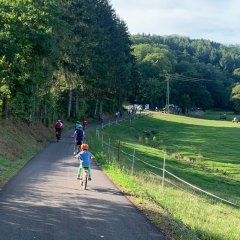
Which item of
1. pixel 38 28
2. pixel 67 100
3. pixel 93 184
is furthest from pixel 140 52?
pixel 93 184

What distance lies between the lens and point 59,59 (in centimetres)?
4216

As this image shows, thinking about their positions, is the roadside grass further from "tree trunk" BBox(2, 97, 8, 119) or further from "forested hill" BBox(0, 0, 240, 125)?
"tree trunk" BBox(2, 97, 8, 119)

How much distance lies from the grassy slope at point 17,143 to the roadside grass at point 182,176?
420cm

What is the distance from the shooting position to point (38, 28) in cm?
3012

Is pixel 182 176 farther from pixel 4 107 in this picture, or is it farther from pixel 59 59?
pixel 59 59

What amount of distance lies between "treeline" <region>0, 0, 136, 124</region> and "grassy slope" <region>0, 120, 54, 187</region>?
127 centimetres

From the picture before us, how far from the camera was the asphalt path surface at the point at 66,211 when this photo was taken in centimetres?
930

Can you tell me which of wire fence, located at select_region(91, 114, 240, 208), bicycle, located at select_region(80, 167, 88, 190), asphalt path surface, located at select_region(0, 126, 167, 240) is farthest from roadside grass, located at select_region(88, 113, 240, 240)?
bicycle, located at select_region(80, 167, 88, 190)

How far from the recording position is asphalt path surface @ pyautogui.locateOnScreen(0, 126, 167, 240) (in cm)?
930

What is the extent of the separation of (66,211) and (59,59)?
32260 millimetres

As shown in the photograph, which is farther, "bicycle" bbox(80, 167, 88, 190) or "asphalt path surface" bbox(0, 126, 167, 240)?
"bicycle" bbox(80, 167, 88, 190)

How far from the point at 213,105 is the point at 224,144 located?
115 m

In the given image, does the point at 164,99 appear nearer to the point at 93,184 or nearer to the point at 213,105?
the point at 213,105

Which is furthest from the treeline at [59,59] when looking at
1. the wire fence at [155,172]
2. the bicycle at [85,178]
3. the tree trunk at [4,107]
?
the bicycle at [85,178]
